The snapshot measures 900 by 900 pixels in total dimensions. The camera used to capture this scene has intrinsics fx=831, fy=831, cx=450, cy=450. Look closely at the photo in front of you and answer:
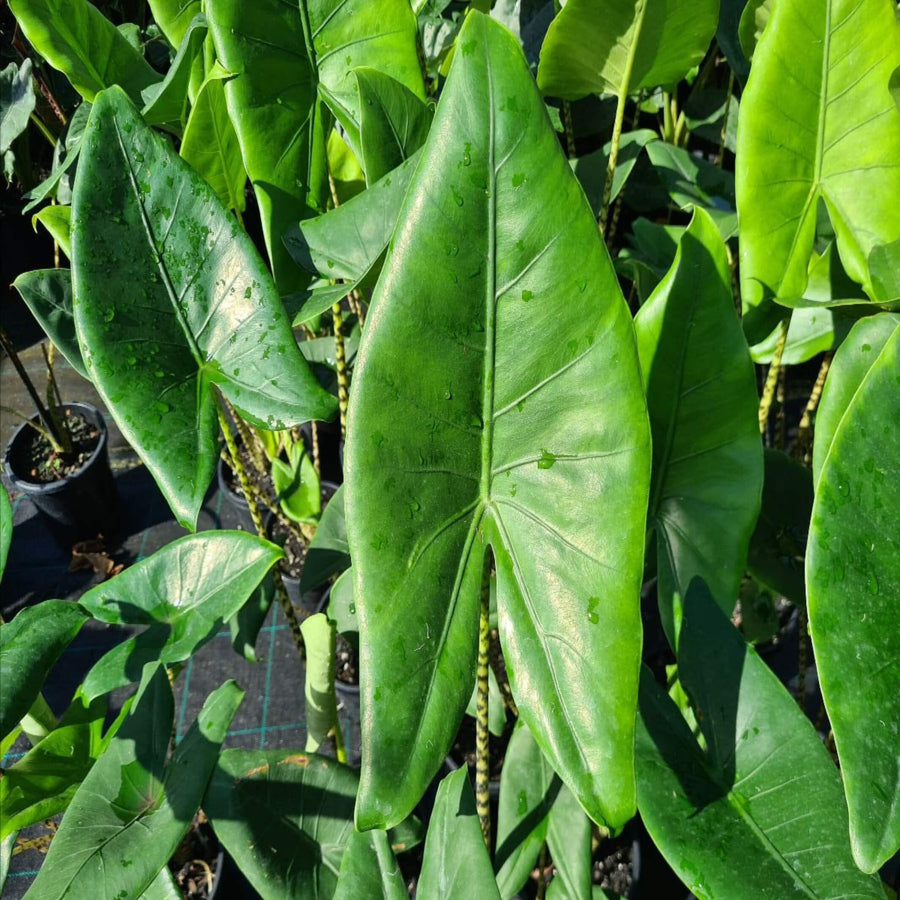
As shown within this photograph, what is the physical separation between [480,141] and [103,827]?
2.30 ft

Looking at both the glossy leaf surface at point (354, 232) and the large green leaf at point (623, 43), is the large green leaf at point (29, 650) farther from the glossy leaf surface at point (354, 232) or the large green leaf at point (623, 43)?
the large green leaf at point (623, 43)

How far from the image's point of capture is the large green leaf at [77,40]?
1.02 metres

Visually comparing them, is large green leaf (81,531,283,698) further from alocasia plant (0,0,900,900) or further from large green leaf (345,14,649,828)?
large green leaf (345,14,649,828)

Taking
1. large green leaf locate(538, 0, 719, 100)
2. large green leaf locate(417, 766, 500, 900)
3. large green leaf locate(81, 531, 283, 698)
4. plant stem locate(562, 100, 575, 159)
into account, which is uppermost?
large green leaf locate(538, 0, 719, 100)

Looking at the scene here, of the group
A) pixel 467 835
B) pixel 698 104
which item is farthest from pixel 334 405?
pixel 698 104

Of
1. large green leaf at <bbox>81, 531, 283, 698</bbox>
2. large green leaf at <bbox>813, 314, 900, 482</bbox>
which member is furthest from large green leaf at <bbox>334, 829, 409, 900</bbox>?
large green leaf at <bbox>813, 314, 900, 482</bbox>

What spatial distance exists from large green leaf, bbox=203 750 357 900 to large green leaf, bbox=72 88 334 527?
0.41 m

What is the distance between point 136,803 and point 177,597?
203mm

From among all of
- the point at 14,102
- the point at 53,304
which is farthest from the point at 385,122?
the point at 14,102

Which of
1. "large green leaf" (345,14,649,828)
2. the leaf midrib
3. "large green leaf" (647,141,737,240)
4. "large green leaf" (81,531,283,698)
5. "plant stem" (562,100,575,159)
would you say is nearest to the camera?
"large green leaf" (345,14,649,828)

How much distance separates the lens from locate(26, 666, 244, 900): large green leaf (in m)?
0.73

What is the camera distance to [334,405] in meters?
0.65

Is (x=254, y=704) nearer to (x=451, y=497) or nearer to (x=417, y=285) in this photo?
(x=451, y=497)

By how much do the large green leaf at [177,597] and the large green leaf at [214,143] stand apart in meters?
0.39
